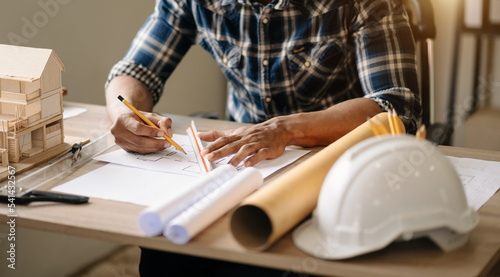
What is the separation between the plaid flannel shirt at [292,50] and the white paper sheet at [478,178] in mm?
243

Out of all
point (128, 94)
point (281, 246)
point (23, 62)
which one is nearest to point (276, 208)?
point (281, 246)

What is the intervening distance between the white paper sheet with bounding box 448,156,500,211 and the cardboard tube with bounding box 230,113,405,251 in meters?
0.27

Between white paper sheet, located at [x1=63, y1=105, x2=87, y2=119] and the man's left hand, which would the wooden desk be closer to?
the man's left hand

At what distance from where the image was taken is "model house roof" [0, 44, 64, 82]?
1088 mm

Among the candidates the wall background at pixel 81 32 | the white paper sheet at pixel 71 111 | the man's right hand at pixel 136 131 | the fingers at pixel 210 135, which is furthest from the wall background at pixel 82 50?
the fingers at pixel 210 135

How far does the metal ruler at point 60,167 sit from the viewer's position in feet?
3.25

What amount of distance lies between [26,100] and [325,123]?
61 cm

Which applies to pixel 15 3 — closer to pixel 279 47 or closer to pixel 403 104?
pixel 279 47

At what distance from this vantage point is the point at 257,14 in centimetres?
152

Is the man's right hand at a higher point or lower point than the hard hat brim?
higher

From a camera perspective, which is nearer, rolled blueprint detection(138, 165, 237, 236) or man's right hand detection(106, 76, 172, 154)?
rolled blueprint detection(138, 165, 237, 236)

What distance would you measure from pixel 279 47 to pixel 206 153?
0.55 m

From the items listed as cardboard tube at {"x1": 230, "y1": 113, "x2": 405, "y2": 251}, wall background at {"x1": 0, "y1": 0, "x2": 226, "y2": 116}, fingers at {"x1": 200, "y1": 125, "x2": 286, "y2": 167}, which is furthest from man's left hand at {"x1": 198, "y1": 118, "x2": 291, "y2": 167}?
wall background at {"x1": 0, "y1": 0, "x2": 226, "y2": 116}

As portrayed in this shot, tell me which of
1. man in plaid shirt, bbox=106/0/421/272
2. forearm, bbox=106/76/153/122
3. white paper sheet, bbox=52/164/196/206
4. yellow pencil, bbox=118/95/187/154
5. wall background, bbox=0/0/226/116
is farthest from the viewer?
wall background, bbox=0/0/226/116
